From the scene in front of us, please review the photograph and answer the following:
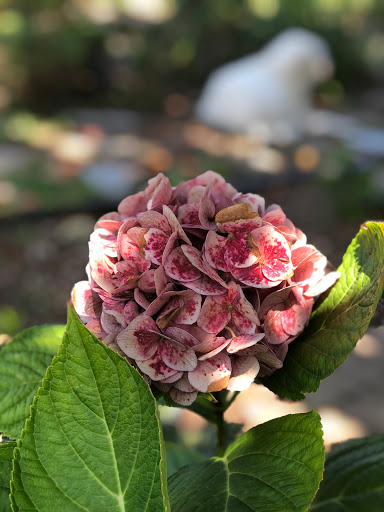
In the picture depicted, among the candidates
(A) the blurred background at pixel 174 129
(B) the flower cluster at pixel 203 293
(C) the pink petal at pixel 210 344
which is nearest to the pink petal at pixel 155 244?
(B) the flower cluster at pixel 203 293

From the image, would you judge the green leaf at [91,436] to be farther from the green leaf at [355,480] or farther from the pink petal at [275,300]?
the green leaf at [355,480]

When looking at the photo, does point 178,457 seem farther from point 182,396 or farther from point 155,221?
point 155,221

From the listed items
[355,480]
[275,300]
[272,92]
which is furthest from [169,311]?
[272,92]

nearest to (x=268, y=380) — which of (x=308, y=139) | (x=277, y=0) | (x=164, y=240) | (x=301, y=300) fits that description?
(x=301, y=300)

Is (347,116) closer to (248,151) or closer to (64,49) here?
(248,151)

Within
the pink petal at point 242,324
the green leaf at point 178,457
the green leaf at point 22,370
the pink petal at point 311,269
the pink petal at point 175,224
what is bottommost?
the green leaf at point 178,457

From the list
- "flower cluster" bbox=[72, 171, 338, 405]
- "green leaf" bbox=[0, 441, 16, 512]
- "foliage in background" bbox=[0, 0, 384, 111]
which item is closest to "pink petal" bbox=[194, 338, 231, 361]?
"flower cluster" bbox=[72, 171, 338, 405]

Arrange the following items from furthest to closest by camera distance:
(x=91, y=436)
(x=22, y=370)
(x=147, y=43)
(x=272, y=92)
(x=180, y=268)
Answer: (x=147, y=43)
(x=272, y=92)
(x=22, y=370)
(x=180, y=268)
(x=91, y=436)
